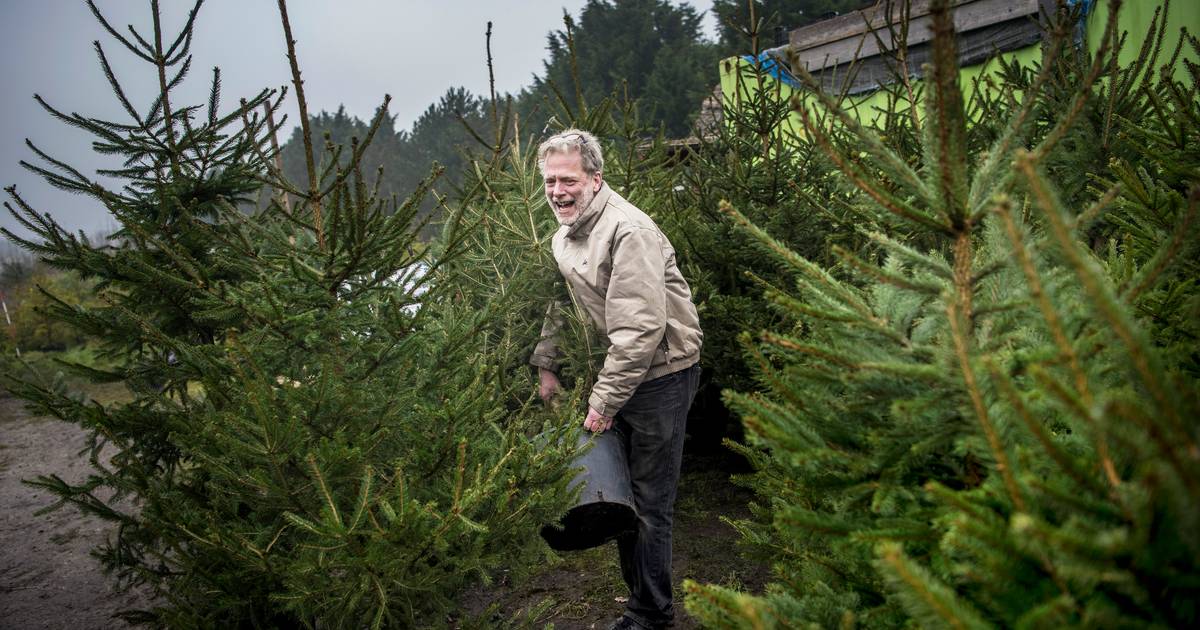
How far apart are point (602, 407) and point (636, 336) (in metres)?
0.36

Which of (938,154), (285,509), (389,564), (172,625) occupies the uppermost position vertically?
(938,154)

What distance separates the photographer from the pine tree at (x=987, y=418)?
823 millimetres

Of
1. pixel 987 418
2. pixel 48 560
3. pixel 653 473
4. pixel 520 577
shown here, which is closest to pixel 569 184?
pixel 653 473

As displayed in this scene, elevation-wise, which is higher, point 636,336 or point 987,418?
point 987,418

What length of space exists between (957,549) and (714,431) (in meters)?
4.77

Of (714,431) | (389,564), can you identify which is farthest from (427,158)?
(389,564)

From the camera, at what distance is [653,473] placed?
319 centimetres

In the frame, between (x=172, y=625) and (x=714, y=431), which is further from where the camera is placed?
(x=714, y=431)

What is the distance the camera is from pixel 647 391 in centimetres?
311

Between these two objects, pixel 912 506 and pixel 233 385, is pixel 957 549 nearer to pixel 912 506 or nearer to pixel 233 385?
pixel 912 506

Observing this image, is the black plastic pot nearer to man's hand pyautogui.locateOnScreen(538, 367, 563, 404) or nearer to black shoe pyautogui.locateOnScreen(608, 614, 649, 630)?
black shoe pyautogui.locateOnScreen(608, 614, 649, 630)

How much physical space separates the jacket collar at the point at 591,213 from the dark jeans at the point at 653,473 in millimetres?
791

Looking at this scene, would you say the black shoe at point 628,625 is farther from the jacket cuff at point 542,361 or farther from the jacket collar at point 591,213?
the jacket collar at point 591,213

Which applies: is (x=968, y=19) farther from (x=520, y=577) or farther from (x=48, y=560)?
(x=48, y=560)
